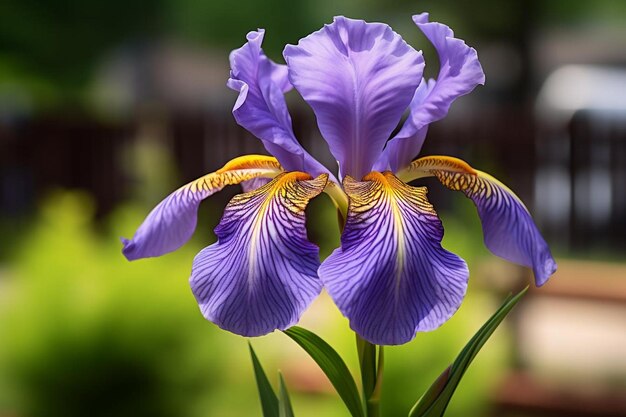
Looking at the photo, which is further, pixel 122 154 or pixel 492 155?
pixel 122 154

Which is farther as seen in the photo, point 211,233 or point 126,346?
point 211,233

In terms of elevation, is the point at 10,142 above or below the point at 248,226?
below

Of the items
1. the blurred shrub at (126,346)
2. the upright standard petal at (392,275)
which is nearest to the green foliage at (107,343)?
the blurred shrub at (126,346)

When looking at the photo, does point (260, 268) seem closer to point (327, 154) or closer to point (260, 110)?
point (260, 110)

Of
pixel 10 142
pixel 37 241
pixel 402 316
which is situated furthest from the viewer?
pixel 10 142

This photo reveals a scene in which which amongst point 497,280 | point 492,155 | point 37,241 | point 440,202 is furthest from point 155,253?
point 440,202

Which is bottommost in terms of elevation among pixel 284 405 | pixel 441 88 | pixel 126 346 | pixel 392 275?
pixel 126 346

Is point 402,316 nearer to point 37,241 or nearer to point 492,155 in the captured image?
point 37,241

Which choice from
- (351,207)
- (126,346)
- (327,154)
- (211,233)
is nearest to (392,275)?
(351,207)

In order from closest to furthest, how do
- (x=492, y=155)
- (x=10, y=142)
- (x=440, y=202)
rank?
(x=492, y=155) < (x=440, y=202) < (x=10, y=142)
